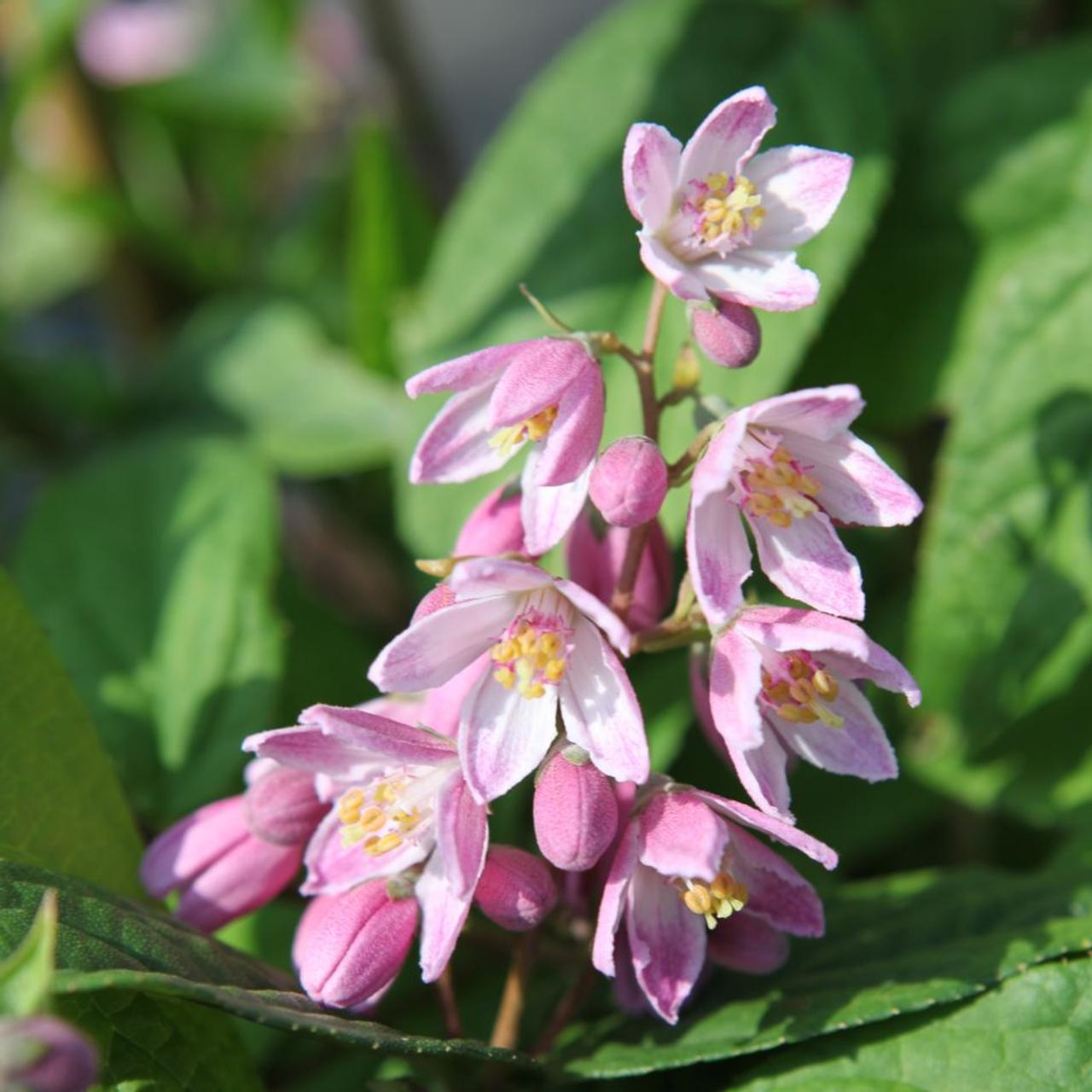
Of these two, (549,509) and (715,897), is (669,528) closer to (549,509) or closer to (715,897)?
(549,509)

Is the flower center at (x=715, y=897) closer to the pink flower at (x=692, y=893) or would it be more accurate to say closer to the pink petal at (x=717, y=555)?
the pink flower at (x=692, y=893)

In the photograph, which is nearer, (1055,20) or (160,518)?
(160,518)

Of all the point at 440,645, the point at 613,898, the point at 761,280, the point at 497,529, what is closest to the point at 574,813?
the point at 613,898

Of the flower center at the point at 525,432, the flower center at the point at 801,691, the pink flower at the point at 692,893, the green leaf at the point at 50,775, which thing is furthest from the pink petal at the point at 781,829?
the green leaf at the point at 50,775

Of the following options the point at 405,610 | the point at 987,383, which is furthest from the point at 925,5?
the point at 405,610

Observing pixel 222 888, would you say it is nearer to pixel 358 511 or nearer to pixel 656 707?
pixel 656 707

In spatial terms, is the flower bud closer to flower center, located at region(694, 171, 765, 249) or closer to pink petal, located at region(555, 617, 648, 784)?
pink petal, located at region(555, 617, 648, 784)
